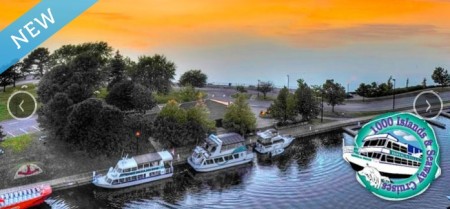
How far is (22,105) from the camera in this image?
196 ft

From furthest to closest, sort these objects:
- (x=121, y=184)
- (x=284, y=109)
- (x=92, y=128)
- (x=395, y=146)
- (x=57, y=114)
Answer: (x=284, y=109), (x=57, y=114), (x=92, y=128), (x=121, y=184), (x=395, y=146)

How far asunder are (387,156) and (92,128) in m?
27.8

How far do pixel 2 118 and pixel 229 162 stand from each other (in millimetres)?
29124

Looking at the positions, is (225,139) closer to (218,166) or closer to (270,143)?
(218,166)

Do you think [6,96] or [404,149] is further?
[6,96]

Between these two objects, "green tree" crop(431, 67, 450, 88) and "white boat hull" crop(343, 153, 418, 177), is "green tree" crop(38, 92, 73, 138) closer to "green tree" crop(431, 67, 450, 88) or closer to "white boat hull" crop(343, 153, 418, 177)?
"white boat hull" crop(343, 153, 418, 177)

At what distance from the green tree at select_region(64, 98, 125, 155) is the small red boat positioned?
638 centimetres

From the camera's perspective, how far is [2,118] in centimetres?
5541

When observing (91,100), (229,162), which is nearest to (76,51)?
(91,100)

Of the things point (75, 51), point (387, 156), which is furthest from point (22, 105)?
point (387, 156)

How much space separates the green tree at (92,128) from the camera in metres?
43.8

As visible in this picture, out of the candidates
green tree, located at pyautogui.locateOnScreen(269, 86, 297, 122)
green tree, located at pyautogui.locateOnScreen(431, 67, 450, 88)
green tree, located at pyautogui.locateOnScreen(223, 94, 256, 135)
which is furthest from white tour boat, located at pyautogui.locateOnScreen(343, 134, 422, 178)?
green tree, located at pyautogui.locateOnScreen(431, 67, 450, 88)

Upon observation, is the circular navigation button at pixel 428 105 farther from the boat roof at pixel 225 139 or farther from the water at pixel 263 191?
the boat roof at pixel 225 139

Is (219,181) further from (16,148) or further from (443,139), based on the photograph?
(443,139)
